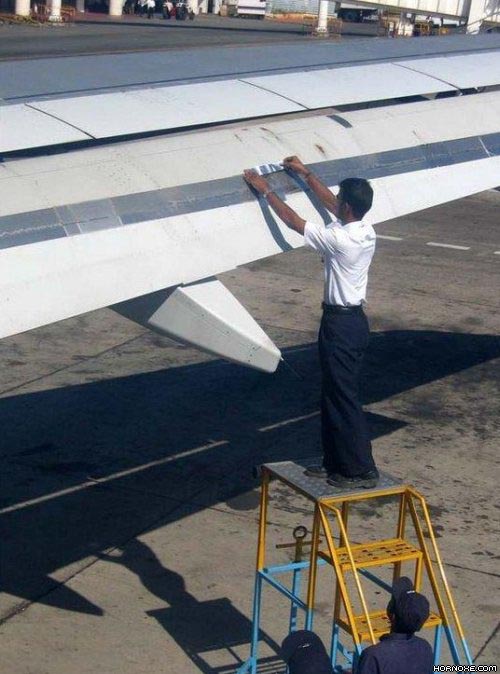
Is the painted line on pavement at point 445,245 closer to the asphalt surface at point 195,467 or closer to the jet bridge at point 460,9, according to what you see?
the asphalt surface at point 195,467

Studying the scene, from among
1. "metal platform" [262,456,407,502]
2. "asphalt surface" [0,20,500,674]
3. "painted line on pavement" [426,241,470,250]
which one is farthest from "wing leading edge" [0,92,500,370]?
"painted line on pavement" [426,241,470,250]

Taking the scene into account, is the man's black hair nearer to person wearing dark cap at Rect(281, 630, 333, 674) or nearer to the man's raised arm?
the man's raised arm

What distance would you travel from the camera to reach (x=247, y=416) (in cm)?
1260

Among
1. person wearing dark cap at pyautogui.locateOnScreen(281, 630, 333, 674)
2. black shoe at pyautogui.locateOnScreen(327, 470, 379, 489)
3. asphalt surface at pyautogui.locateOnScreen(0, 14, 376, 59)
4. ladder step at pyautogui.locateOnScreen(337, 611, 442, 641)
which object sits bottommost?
ladder step at pyautogui.locateOnScreen(337, 611, 442, 641)

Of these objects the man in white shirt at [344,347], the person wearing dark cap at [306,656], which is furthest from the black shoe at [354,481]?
the person wearing dark cap at [306,656]

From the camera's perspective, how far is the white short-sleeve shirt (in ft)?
23.1

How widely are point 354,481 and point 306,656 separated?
5.29ft

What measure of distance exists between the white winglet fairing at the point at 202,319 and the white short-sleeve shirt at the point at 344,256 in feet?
3.25

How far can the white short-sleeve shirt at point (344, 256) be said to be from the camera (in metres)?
7.04

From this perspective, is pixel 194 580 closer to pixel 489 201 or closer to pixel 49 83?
pixel 49 83

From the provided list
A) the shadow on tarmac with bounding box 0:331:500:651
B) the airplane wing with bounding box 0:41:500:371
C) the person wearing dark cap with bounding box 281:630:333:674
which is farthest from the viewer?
the shadow on tarmac with bounding box 0:331:500:651

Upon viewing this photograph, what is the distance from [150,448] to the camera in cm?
1158

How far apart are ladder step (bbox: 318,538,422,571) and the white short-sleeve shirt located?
4.92 ft

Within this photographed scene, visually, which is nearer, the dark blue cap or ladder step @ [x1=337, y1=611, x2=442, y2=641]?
the dark blue cap
